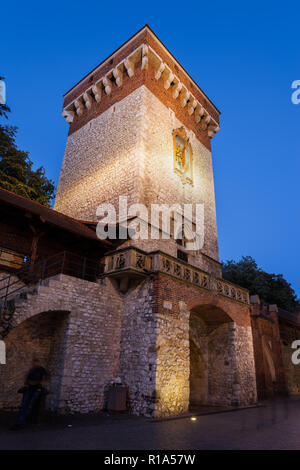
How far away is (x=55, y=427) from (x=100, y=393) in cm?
332

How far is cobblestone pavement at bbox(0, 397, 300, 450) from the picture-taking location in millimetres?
5531

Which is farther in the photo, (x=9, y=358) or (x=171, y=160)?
(x=171, y=160)

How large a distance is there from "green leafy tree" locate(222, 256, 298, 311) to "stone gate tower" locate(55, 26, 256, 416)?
12.4m

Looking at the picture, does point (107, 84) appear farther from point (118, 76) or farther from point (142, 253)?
point (142, 253)

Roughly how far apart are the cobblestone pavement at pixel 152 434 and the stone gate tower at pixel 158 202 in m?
1.67

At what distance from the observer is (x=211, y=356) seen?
555 inches

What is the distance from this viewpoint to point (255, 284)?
28.7 m

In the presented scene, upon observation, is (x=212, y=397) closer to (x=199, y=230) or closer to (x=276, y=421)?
(x=276, y=421)

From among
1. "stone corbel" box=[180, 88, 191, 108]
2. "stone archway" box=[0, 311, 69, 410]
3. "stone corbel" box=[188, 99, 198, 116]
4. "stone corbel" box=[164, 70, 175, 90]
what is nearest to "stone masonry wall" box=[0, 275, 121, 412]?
"stone archway" box=[0, 311, 69, 410]

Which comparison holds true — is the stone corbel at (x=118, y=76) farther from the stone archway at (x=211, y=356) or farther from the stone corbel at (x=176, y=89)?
the stone archway at (x=211, y=356)

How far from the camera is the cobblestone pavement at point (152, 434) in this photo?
5.53 m

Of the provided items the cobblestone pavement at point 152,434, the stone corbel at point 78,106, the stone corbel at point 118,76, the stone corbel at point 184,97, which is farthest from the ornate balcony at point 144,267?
the stone corbel at point 78,106

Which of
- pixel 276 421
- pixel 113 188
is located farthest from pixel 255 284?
pixel 276 421

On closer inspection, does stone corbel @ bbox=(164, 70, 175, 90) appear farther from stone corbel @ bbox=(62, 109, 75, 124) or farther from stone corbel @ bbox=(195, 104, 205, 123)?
stone corbel @ bbox=(62, 109, 75, 124)
